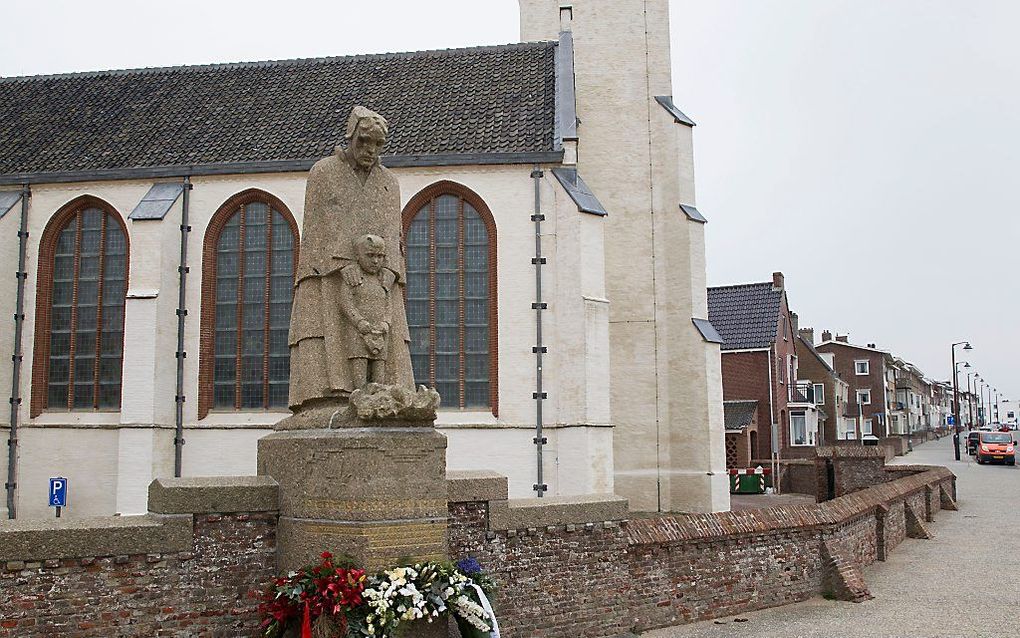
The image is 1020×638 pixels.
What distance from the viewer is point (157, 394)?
1788cm

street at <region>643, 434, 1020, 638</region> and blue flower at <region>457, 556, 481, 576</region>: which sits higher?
blue flower at <region>457, 556, 481, 576</region>

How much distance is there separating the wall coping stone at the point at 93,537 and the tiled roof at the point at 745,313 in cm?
3277

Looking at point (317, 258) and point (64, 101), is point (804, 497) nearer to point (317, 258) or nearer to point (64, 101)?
point (317, 258)

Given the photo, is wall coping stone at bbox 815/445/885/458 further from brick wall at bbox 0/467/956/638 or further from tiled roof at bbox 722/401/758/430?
tiled roof at bbox 722/401/758/430

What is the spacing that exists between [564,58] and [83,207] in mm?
11763

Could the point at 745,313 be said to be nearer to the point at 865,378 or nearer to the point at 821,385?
the point at 821,385

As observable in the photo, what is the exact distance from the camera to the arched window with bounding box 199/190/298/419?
18.5m

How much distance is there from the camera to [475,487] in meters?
8.51

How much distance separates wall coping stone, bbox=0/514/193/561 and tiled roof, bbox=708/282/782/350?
32.8m

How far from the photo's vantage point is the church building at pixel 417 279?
17781 millimetres

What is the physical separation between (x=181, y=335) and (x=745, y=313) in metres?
27.7

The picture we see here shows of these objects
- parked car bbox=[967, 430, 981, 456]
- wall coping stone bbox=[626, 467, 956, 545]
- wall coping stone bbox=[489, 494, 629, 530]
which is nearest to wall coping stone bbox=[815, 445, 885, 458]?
wall coping stone bbox=[626, 467, 956, 545]

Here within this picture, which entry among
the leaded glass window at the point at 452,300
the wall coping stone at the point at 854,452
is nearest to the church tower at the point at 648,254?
the leaded glass window at the point at 452,300

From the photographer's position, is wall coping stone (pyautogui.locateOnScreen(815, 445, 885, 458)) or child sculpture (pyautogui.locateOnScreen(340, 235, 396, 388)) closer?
child sculpture (pyautogui.locateOnScreen(340, 235, 396, 388))
